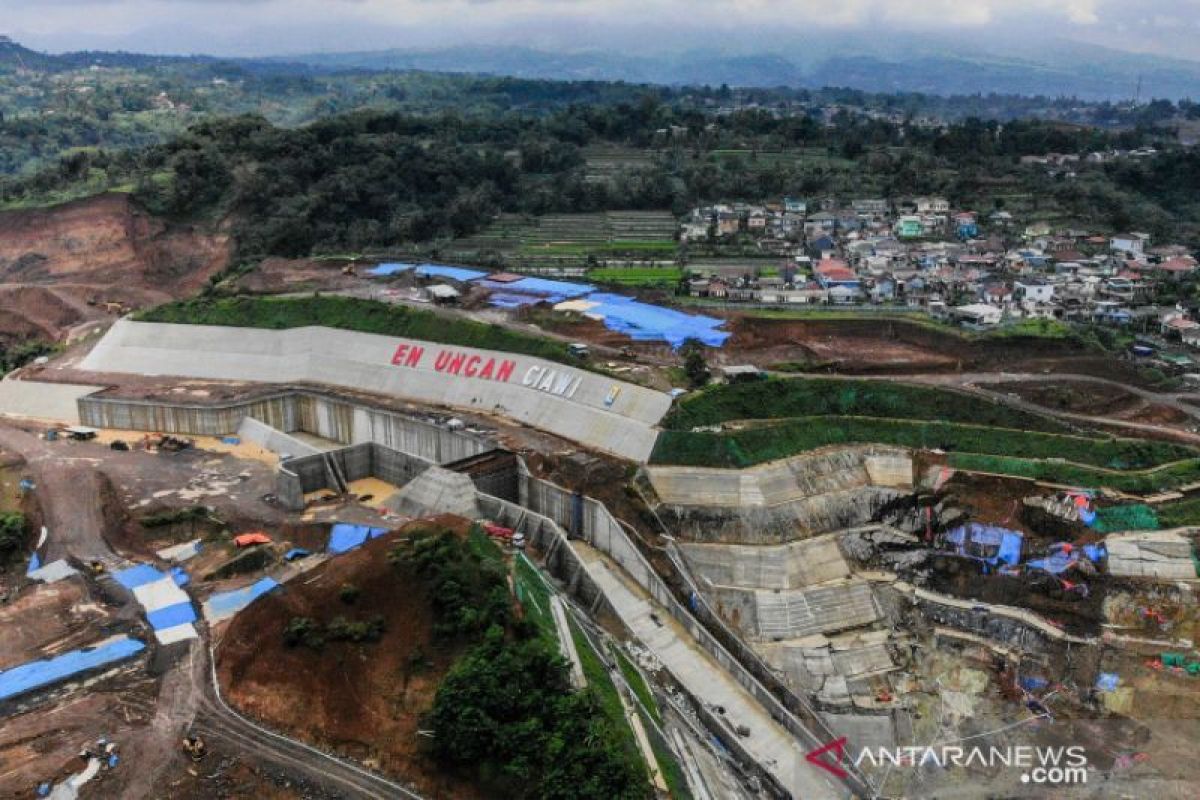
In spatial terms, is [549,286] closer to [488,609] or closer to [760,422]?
[760,422]

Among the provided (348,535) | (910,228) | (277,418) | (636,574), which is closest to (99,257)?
(277,418)

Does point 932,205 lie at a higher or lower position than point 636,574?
higher

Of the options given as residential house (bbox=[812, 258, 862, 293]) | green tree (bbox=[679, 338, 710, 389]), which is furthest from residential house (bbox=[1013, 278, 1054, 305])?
green tree (bbox=[679, 338, 710, 389])

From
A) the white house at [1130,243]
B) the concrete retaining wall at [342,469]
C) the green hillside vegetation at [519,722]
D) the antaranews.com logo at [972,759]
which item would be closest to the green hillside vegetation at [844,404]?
the concrete retaining wall at [342,469]

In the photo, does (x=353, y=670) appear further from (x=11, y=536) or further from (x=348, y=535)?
A: (x=11, y=536)

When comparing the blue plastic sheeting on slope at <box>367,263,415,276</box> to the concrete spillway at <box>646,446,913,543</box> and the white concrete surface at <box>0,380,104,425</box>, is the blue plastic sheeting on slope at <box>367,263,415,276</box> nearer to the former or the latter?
the white concrete surface at <box>0,380,104,425</box>
